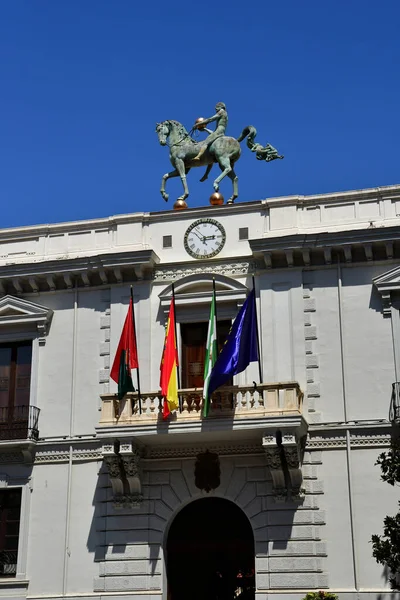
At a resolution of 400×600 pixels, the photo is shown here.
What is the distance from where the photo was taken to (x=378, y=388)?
83.9 feet

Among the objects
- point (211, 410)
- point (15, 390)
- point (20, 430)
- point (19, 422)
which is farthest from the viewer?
point (15, 390)

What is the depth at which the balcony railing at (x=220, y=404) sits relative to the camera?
24766 mm

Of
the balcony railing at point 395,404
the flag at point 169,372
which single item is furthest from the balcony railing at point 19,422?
the balcony railing at point 395,404

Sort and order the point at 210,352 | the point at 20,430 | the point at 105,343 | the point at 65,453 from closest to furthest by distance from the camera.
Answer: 1. the point at 210,352
2. the point at 65,453
3. the point at 20,430
4. the point at 105,343

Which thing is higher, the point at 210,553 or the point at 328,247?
the point at 328,247

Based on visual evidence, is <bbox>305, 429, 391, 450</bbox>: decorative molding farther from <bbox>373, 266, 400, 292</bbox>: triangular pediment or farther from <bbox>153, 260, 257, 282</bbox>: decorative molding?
<bbox>153, 260, 257, 282</bbox>: decorative molding

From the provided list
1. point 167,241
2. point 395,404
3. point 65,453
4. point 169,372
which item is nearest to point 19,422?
point 65,453

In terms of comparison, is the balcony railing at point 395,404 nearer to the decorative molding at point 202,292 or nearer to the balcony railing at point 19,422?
the decorative molding at point 202,292

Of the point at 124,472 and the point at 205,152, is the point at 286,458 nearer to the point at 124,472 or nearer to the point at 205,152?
the point at 124,472

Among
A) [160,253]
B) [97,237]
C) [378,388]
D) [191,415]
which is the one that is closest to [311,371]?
[378,388]

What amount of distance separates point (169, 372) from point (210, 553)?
196 inches

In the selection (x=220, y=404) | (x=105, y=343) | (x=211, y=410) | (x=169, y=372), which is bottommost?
(x=211, y=410)

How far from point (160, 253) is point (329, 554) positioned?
9.66 metres

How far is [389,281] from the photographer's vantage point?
85.9ft
